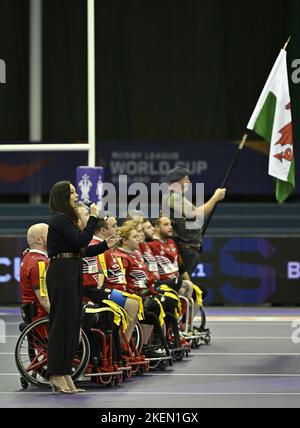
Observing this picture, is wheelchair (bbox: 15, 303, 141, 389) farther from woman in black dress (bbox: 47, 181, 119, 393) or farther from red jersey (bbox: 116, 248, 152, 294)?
red jersey (bbox: 116, 248, 152, 294)

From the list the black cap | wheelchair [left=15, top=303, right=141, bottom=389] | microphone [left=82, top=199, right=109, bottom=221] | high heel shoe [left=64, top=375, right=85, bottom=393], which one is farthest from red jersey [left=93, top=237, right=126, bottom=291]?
the black cap

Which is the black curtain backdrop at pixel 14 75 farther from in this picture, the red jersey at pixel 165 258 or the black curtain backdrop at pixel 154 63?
the red jersey at pixel 165 258

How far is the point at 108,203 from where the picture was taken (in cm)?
2402

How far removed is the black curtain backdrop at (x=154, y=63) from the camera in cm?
2820

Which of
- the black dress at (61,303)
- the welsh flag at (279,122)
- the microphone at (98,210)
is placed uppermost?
the welsh flag at (279,122)

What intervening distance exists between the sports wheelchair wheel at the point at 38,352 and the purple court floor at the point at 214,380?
16 cm

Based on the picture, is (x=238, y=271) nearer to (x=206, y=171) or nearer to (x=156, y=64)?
(x=206, y=171)

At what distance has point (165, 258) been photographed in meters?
14.7

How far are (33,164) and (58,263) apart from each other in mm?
15519

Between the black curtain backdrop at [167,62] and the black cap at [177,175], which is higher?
the black curtain backdrop at [167,62]

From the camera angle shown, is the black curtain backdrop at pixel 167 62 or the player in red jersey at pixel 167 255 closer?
the player in red jersey at pixel 167 255

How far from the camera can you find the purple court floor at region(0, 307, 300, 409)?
10.5 meters

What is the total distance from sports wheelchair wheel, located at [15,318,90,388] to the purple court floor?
16 cm

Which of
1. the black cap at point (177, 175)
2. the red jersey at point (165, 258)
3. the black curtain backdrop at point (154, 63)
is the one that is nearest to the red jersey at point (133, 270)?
the red jersey at point (165, 258)
